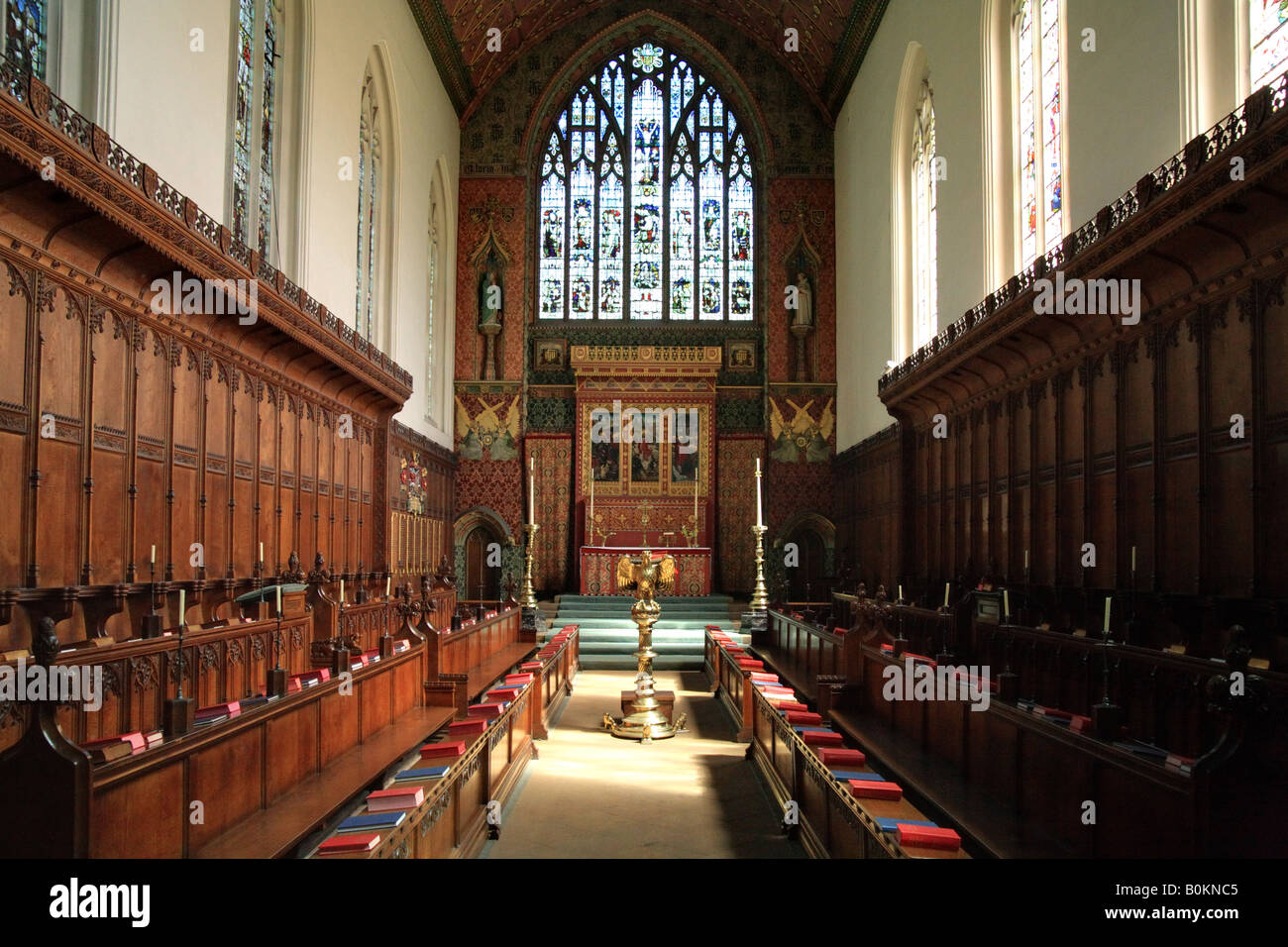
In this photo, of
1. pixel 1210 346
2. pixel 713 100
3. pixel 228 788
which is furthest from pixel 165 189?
pixel 713 100

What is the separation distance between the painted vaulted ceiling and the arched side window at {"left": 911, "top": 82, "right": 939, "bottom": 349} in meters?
3.07

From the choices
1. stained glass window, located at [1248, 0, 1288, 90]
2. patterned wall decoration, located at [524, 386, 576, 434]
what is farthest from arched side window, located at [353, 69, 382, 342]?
stained glass window, located at [1248, 0, 1288, 90]

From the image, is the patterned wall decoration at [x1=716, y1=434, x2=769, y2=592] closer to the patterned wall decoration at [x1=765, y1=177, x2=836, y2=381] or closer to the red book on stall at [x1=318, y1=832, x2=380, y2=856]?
the patterned wall decoration at [x1=765, y1=177, x2=836, y2=381]

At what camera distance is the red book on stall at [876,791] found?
14.6 feet

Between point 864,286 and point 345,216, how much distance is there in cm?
1030

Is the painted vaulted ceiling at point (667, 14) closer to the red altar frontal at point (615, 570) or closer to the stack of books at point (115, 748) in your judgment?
the red altar frontal at point (615, 570)

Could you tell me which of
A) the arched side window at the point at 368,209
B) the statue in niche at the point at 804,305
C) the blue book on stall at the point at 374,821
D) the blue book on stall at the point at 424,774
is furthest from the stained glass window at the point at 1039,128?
the arched side window at the point at 368,209

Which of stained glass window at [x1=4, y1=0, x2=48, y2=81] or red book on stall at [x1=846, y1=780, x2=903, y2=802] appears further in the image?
stained glass window at [x1=4, y1=0, x2=48, y2=81]

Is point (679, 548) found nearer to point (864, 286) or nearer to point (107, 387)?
point (864, 286)

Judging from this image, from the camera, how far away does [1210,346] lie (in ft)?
25.8

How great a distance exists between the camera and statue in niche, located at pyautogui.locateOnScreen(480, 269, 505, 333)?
23.1 metres

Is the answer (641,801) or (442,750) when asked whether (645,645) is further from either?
(442,750)

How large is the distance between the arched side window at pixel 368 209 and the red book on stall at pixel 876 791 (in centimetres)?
1381

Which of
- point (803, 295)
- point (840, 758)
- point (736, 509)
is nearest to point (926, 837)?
point (840, 758)
